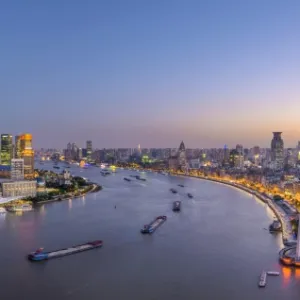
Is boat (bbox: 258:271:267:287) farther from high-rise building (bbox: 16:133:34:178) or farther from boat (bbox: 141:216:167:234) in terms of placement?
high-rise building (bbox: 16:133:34:178)

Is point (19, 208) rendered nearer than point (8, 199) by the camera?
Yes

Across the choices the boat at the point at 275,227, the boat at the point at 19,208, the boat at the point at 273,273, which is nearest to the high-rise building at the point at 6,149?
the boat at the point at 19,208

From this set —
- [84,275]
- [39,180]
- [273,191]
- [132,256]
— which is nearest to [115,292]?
[84,275]

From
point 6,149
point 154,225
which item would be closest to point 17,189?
point 154,225

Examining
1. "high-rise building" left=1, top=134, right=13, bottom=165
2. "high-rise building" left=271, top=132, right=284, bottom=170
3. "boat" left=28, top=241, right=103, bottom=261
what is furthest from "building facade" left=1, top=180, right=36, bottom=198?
"high-rise building" left=271, top=132, right=284, bottom=170

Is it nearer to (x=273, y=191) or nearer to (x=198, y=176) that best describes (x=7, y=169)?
(x=198, y=176)

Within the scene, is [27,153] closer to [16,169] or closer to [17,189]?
[16,169]
